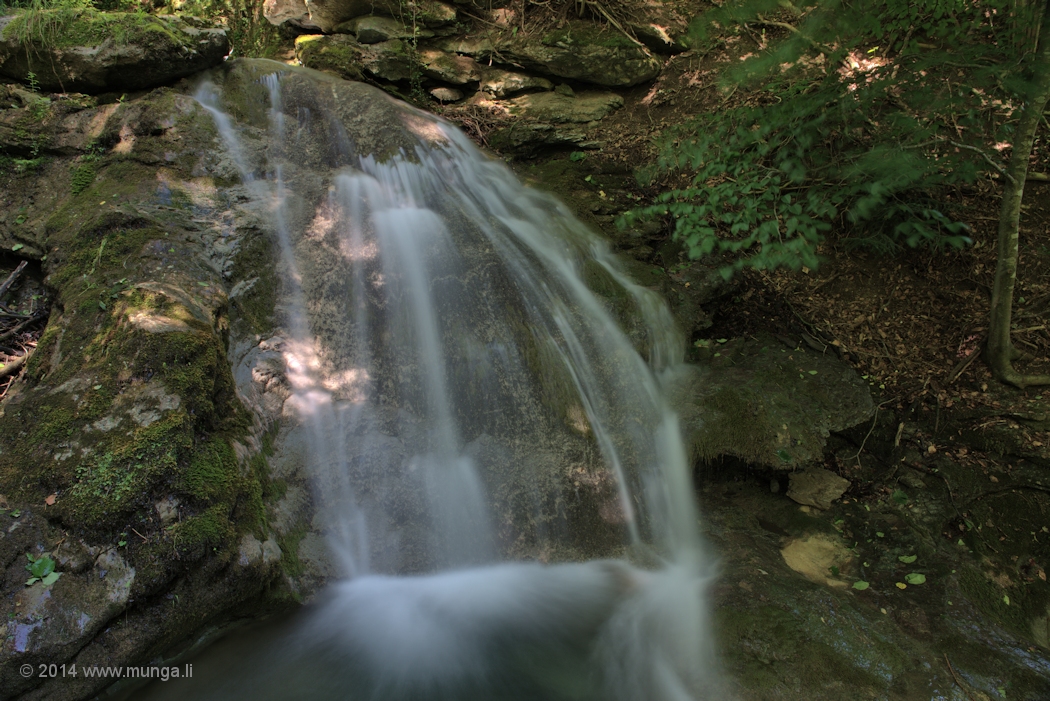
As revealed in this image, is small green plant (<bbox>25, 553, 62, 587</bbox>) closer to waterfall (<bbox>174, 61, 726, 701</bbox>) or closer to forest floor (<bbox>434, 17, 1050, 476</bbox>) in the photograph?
waterfall (<bbox>174, 61, 726, 701</bbox>)

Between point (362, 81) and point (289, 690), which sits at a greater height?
point (362, 81)

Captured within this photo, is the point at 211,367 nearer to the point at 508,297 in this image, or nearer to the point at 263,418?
the point at 263,418

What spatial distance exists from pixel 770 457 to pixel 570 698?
2.26 meters

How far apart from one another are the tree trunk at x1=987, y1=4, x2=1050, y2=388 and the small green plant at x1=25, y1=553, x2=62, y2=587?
19.7 feet

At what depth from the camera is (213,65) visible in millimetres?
5402

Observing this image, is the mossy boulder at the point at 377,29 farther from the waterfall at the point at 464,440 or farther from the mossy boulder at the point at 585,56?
the waterfall at the point at 464,440

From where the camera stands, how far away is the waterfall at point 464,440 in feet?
9.88

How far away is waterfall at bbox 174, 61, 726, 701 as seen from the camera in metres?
3.01

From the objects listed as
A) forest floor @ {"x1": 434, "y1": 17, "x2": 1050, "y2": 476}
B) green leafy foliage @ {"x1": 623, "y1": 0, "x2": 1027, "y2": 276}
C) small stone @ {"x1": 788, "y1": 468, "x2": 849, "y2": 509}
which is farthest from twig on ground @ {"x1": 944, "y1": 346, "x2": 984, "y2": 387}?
small stone @ {"x1": 788, "y1": 468, "x2": 849, "y2": 509}

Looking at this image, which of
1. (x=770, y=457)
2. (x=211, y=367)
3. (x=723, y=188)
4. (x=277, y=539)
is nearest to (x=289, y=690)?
(x=277, y=539)

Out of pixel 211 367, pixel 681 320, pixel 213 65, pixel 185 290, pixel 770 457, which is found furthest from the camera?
pixel 213 65

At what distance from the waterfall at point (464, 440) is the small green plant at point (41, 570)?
0.98 metres

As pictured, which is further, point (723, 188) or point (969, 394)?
point (969, 394)

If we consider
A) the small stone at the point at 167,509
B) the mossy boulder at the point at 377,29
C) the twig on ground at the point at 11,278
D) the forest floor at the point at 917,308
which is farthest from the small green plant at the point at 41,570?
the mossy boulder at the point at 377,29
